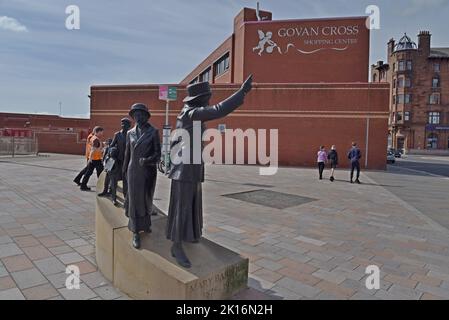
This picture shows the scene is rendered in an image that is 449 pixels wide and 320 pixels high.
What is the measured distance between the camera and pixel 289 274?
3.84 m

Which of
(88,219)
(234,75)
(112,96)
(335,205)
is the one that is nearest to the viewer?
(88,219)

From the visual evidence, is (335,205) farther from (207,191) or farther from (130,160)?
(130,160)

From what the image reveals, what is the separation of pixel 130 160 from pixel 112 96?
24.0m

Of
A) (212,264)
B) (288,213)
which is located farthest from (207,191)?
(212,264)

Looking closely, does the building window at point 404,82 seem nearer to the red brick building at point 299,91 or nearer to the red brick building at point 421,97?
the red brick building at point 421,97

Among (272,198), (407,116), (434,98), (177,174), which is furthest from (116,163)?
(434,98)

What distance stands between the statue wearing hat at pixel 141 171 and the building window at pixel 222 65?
27634 millimetres

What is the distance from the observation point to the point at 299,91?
21391 mm

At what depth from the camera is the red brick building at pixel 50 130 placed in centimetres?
2834

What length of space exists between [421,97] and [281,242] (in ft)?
195

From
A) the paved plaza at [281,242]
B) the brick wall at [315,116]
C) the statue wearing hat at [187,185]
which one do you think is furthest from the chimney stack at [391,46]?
the statue wearing hat at [187,185]

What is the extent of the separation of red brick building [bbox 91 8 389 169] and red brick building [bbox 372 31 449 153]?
36001 mm

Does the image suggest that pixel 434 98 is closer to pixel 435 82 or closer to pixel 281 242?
pixel 435 82

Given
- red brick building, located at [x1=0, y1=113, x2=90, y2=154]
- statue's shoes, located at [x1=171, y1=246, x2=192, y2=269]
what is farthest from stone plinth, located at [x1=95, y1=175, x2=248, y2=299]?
red brick building, located at [x1=0, y1=113, x2=90, y2=154]
